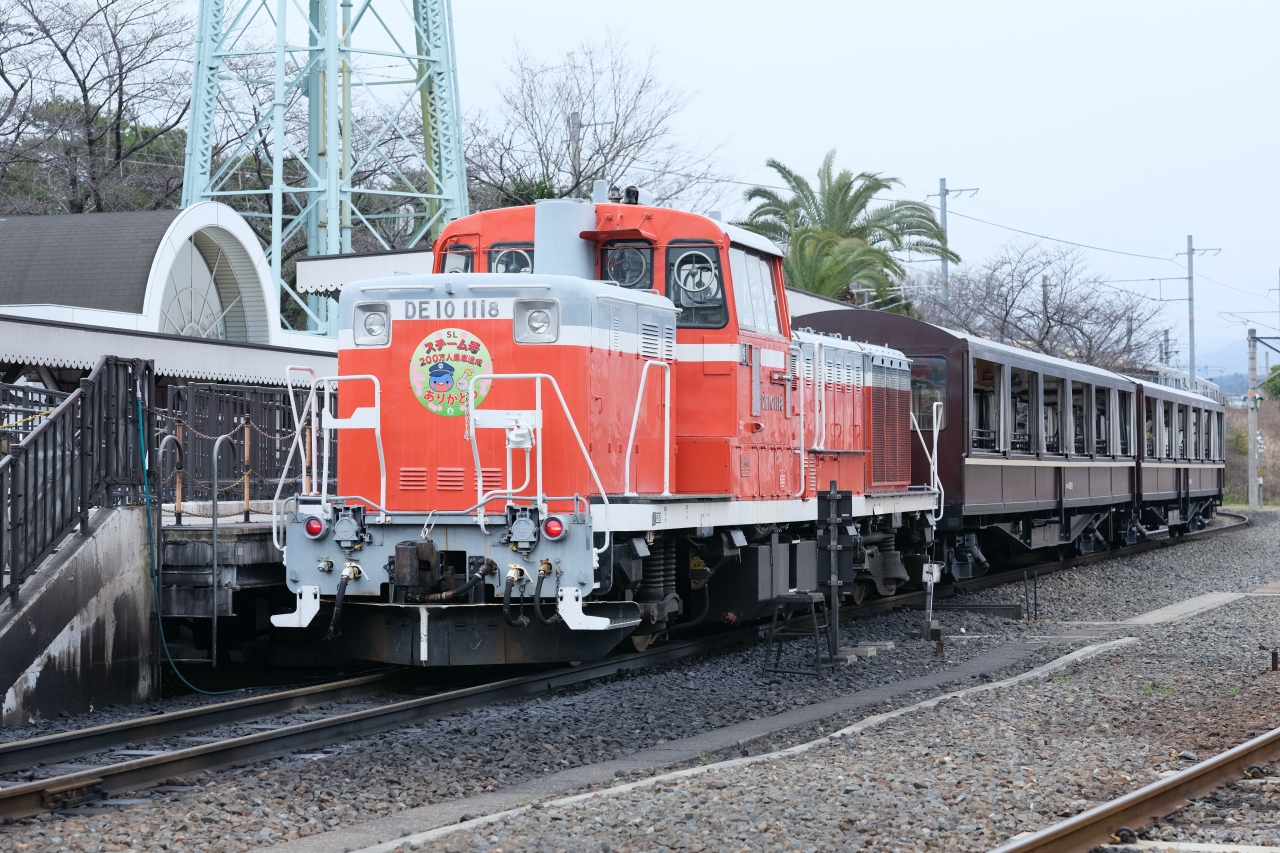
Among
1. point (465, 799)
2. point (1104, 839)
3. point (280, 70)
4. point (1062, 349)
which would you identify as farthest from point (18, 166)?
point (1062, 349)

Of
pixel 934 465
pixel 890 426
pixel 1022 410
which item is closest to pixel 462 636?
pixel 890 426

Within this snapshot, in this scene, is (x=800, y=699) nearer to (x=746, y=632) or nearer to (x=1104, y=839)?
(x=746, y=632)

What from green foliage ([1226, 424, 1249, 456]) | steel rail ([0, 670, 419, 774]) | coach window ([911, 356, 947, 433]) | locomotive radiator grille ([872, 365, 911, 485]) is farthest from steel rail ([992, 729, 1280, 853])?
green foliage ([1226, 424, 1249, 456])

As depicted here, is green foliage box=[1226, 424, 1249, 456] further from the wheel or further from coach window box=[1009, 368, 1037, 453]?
the wheel

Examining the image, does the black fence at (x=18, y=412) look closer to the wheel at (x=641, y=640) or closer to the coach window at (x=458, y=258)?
the coach window at (x=458, y=258)

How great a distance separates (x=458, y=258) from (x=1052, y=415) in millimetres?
12395

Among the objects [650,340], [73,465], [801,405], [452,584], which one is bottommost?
[452,584]

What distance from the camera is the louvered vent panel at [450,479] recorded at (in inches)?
373

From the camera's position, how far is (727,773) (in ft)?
23.8

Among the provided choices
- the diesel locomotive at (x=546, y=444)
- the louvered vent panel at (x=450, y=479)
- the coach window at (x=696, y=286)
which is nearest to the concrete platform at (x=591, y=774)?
the diesel locomotive at (x=546, y=444)

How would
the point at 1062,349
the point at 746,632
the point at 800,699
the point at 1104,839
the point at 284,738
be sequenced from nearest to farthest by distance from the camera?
the point at 1104,839
the point at 284,738
the point at 800,699
the point at 746,632
the point at 1062,349

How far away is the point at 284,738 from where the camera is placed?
321 inches

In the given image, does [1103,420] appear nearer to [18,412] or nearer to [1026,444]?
[1026,444]

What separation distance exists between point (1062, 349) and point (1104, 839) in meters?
53.4
